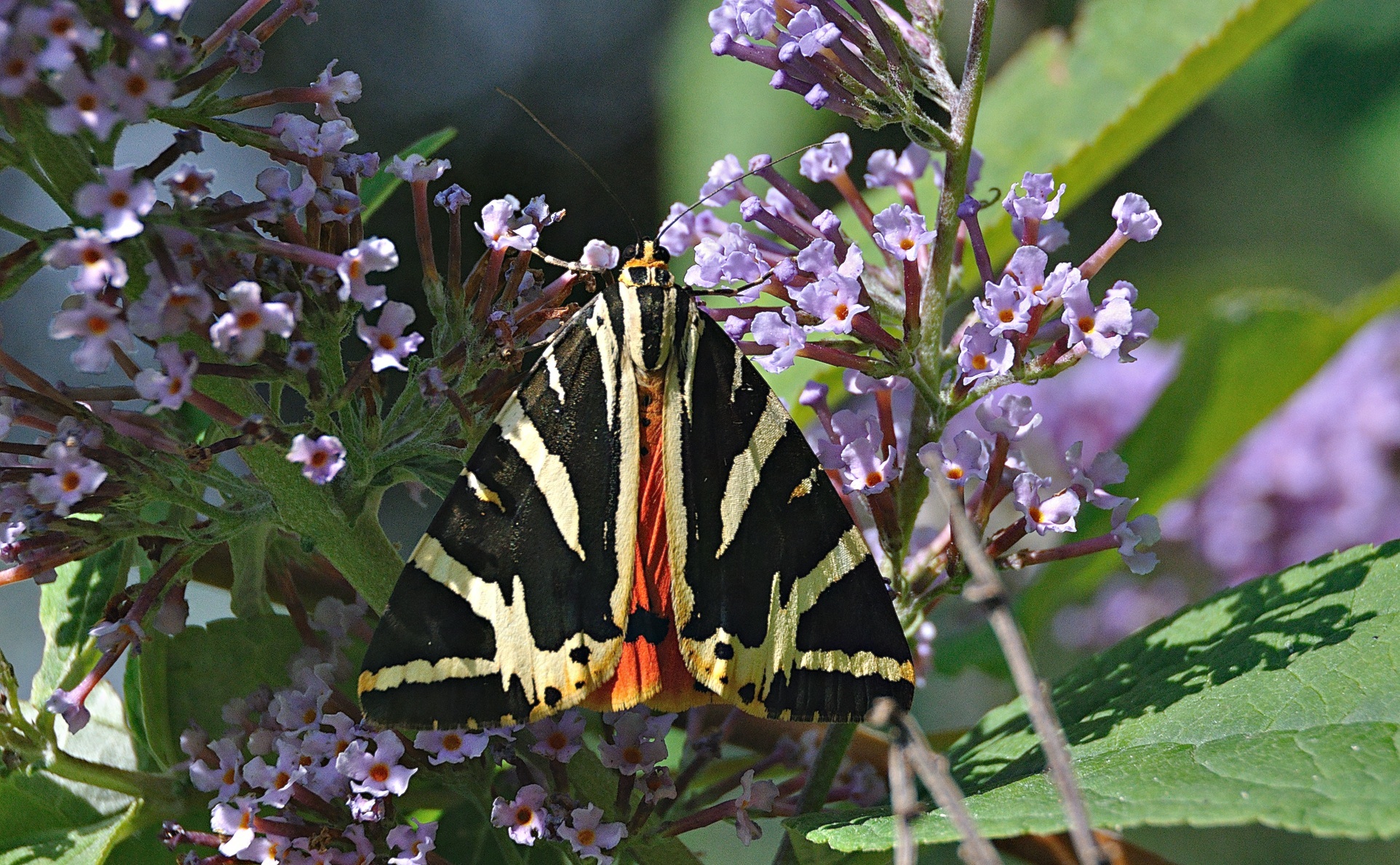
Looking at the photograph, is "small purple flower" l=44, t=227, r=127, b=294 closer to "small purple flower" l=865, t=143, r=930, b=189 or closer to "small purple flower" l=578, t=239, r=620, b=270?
"small purple flower" l=578, t=239, r=620, b=270

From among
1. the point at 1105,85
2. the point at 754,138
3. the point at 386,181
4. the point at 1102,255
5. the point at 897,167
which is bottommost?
the point at 1102,255

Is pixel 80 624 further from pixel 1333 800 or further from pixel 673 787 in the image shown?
pixel 1333 800

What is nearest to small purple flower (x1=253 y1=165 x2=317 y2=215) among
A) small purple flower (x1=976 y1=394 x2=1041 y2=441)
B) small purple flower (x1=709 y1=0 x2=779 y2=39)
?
small purple flower (x1=709 y1=0 x2=779 y2=39)

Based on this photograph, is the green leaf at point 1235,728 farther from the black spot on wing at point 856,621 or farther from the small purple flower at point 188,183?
the small purple flower at point 188,183

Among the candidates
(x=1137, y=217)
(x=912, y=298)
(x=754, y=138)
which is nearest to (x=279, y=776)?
(x=912, y=298)

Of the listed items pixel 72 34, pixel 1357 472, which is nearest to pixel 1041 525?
pixel 72 34

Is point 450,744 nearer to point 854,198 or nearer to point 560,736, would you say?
point 560,736

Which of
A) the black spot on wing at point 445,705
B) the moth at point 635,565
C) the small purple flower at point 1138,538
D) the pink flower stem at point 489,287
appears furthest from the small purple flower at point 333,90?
the small purple flower at point 1138,538
